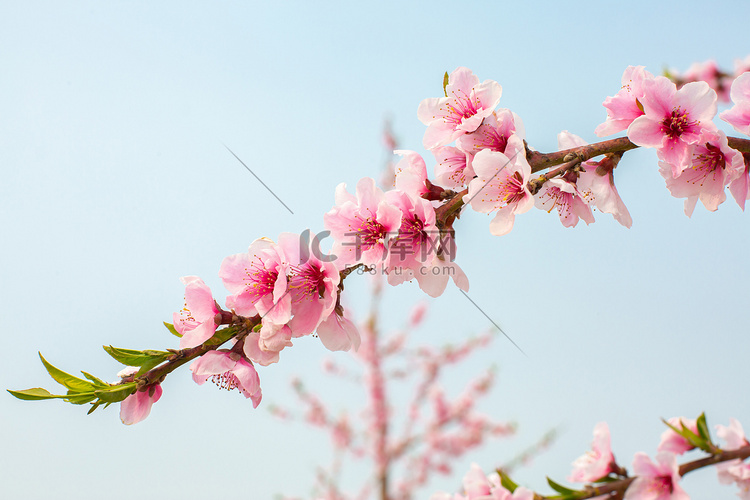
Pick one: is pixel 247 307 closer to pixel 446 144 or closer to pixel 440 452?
pixel 446 144

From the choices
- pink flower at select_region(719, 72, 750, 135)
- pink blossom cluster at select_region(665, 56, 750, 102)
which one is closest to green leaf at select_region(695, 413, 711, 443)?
pink flower at select_region(719, 72, 750, 135)

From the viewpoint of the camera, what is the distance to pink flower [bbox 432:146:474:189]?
1222 mm

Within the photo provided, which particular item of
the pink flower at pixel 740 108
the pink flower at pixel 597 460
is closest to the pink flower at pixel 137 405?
the pink flower at pixel 597 460

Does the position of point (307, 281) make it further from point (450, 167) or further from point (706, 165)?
point (706, 165)

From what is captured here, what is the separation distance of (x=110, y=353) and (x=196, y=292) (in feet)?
0.59

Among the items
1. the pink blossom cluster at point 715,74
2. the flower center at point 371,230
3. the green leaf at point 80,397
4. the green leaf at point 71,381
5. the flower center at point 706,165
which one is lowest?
the green leaf at point 80,397

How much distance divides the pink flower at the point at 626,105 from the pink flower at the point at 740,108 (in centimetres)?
18

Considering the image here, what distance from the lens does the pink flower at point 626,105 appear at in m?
1.17

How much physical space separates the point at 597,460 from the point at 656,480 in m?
0.12

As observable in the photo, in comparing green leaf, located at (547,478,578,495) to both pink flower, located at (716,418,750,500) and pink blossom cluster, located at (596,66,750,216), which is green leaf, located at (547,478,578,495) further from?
pink blossom cluster, located at (596,66,750,216)

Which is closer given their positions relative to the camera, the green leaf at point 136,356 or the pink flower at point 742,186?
the green leaf at point 136,356

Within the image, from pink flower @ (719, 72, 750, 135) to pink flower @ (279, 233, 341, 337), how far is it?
35.4 inches

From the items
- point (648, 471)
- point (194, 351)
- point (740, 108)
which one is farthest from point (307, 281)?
point (740, 108)

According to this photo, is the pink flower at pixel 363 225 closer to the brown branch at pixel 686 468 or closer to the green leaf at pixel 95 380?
the green leaf at pixel 95 380
